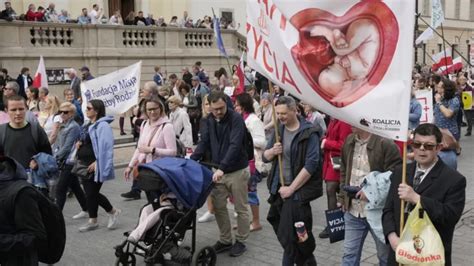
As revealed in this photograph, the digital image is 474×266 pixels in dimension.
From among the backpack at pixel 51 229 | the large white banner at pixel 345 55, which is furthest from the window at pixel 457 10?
the backpack at pixel 51 229

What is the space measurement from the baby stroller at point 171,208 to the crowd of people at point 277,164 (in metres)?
0.25

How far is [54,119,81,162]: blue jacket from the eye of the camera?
6.97 metres

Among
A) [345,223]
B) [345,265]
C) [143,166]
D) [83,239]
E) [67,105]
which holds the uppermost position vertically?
[67,105]

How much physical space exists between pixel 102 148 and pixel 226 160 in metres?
1.77

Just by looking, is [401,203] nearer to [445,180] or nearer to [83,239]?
[445,180]

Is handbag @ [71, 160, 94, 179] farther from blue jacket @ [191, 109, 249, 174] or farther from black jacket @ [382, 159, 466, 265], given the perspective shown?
black jacket @ [382, 159, 466, 265]

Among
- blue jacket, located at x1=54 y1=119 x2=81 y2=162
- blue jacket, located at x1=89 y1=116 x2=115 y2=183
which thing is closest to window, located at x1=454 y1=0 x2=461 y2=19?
blue jacket, located at x1=54 y1=119 x2=81 y2=162

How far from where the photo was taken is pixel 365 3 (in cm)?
348

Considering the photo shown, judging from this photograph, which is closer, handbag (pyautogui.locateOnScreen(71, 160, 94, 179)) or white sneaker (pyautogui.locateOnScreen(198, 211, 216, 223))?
handbag (pyautogui.locateOnScreen(71, 160, 94, 179))

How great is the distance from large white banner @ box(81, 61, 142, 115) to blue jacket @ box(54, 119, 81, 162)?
3.03 m

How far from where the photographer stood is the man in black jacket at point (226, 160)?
571cm

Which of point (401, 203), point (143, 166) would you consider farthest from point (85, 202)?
point (401, 203)

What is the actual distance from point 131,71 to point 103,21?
13.1 meters

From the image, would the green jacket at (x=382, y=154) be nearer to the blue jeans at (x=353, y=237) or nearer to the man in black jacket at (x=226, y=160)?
the blue jeans at (x=353, y=237)
